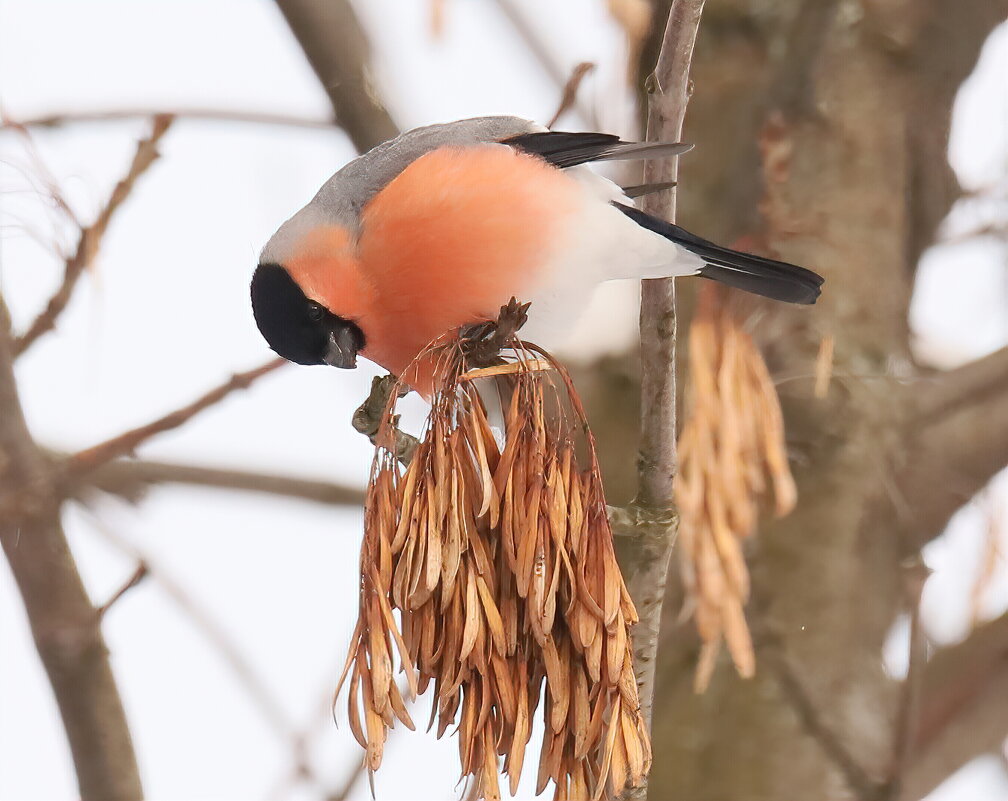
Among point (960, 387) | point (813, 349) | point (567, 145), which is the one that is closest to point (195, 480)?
point (567, 145)

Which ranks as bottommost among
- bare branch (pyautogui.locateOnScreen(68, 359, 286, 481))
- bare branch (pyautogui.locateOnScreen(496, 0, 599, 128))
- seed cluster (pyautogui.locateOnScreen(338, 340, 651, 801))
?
seed cluster (pyautogui.locateOnScreen(338, 340, 651, 801))

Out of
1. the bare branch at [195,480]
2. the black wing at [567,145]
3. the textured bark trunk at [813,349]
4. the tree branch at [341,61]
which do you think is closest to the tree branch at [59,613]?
the bare branch at [195,480]

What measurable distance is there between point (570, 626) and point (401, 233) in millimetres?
519

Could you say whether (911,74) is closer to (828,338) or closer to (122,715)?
(828,338)

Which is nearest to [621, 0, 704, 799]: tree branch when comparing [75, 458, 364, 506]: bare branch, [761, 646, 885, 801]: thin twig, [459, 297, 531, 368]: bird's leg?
[459, 297, 531, 368]: bird's leg

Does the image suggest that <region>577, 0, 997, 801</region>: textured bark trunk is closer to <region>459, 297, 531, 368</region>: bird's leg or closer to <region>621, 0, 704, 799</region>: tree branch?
<region>621, 0, 704, 799</region>: tree branch

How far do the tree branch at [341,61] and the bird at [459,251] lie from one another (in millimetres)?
127

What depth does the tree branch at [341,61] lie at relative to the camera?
1360 millimetres

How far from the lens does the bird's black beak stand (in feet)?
3.90

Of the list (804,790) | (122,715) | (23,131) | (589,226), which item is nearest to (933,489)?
(804,790)

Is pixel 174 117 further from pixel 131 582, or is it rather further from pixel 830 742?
pixel 830 742

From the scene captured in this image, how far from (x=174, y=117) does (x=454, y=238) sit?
0.32 meters

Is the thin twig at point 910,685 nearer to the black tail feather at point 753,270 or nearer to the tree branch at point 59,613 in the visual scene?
the black tail feather at point 753,270

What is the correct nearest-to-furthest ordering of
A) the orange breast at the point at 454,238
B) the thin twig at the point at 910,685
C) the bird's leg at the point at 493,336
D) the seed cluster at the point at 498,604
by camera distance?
1. the seed cluster at the point at 498,604
2. the bird's leg at the point at 493,336
3. the thin twig at the point at 910,685
4. the orange breast at the point at 454,238
